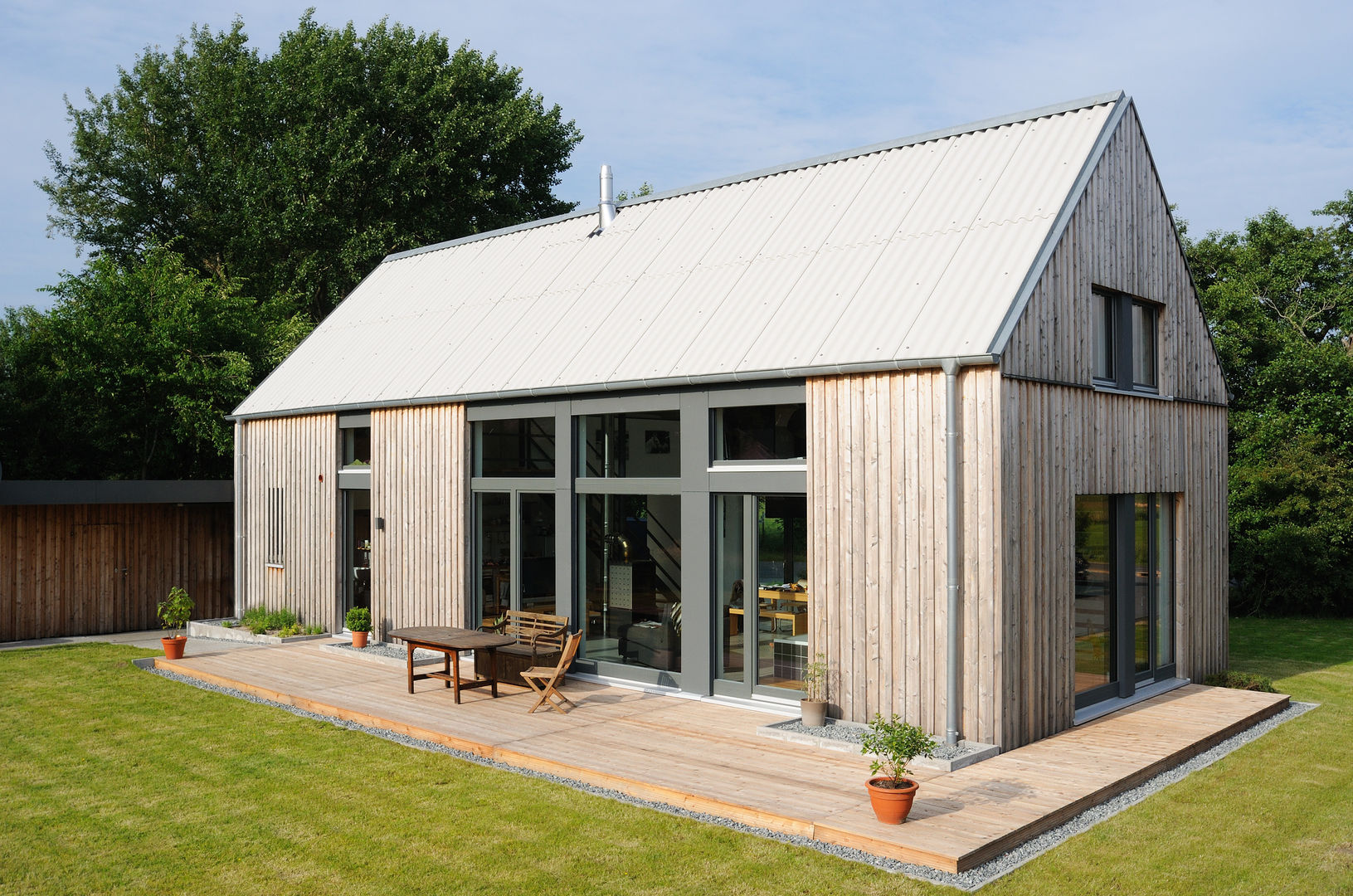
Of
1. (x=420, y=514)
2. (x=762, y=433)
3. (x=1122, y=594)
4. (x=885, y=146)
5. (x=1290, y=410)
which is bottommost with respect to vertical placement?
(x=1122, y=594)

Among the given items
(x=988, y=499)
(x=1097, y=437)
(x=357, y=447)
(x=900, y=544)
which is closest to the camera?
(x=988, y=499)

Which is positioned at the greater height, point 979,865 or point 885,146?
point 885,146

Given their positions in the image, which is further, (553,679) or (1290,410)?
(1290,410)

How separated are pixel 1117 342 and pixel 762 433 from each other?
11.7ft

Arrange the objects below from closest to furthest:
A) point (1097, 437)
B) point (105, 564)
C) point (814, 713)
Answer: point (814, 713) < point (1097, 437) < point (105, 564)

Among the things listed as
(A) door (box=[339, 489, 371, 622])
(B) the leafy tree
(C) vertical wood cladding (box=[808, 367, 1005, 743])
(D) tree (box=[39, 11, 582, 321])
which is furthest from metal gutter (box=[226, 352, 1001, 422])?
(B) the leafy tree

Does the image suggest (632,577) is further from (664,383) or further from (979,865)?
(979,865)

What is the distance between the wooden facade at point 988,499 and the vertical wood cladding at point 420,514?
4.90 metres

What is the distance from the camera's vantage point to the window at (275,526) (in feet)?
48.0

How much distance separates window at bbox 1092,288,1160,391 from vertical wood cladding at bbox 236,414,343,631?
9526 mm

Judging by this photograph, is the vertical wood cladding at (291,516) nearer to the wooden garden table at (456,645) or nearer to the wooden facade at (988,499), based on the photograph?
the wooden garden table at (456,645)

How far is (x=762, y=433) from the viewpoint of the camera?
360 inches

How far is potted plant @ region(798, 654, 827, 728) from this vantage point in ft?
26.9

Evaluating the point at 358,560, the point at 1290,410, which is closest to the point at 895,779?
the point at 358,560
